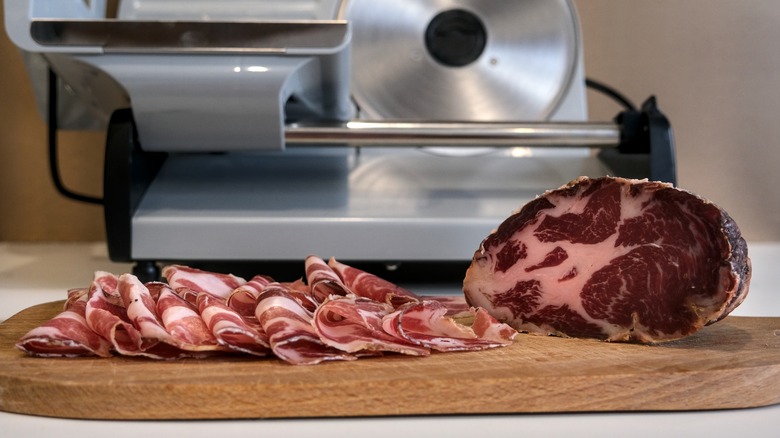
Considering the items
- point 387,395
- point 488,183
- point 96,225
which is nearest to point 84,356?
point 387,395

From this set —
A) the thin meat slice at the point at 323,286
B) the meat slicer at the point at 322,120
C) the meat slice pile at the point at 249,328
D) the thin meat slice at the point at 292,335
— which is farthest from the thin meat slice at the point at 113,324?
the meat slicer at the point at 322,120

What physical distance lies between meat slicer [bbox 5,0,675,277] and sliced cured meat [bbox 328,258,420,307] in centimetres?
16

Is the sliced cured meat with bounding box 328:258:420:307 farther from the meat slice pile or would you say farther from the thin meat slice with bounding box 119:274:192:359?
the thin meat slice with bounding box 119:274:192:359

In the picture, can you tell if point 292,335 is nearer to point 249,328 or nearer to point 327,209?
point 249,328

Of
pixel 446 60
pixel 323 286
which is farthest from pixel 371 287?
pixel 446 60

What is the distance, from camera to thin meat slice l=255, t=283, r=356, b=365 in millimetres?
798

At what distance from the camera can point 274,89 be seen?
1.17 m

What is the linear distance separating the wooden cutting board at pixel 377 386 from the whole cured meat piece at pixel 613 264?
86mm

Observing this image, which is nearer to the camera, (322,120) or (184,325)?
(184,325)

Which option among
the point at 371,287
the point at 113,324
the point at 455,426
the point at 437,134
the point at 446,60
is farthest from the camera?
the point at 446,60

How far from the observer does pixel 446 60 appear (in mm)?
1571

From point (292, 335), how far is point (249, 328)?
5 centimetres

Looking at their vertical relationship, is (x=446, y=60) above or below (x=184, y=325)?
above

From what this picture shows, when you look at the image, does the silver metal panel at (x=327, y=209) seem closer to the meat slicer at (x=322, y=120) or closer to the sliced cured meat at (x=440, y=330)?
the meat slicer at (x=322, y=120)
